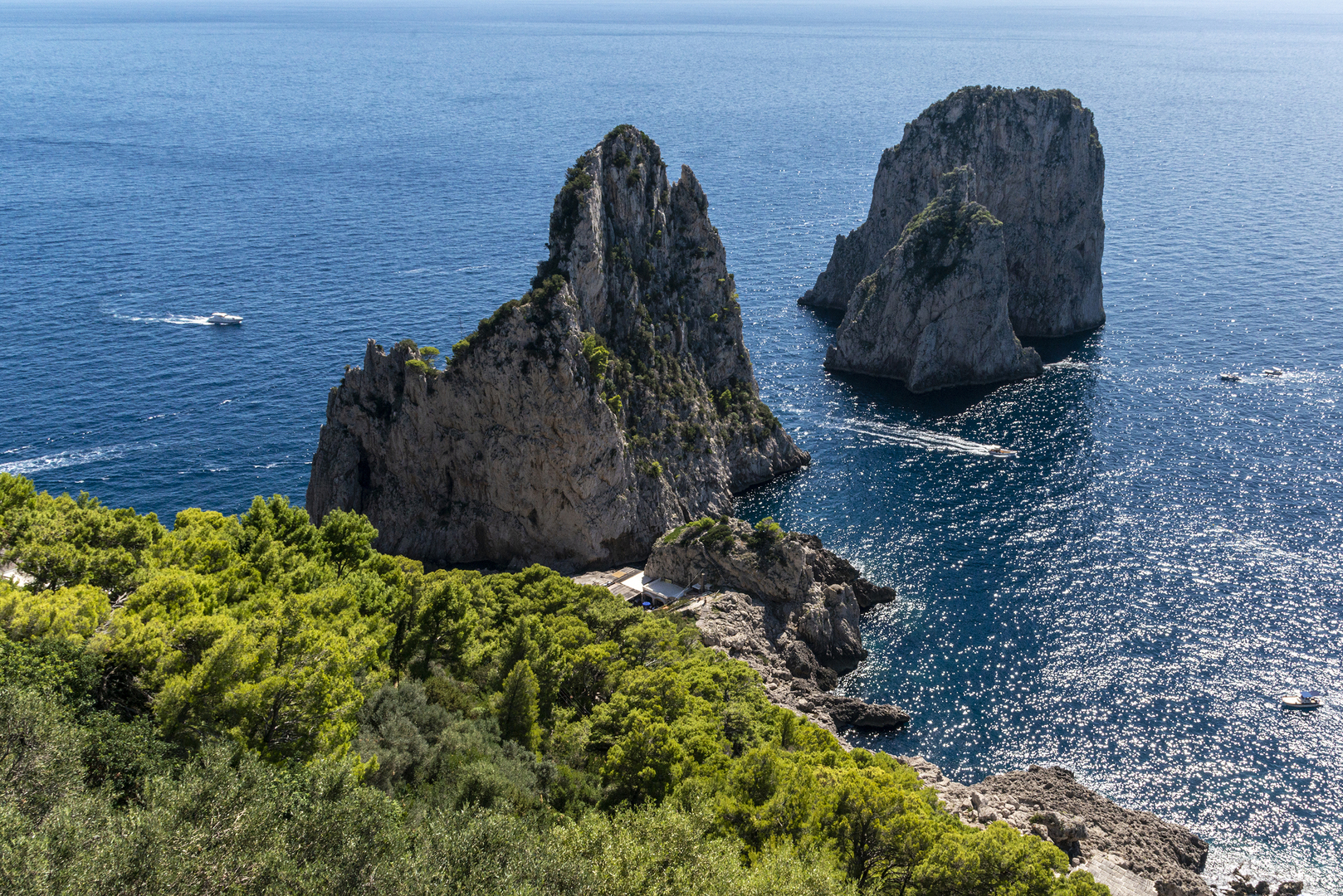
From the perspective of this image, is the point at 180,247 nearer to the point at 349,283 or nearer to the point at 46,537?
the point at 349,283

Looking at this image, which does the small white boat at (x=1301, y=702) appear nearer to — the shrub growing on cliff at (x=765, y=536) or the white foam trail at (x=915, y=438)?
the shrub growing on cliff at (x=765, y=536)

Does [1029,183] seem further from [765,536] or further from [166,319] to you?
[166,319]

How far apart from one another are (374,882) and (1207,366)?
133 metres

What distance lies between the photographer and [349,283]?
6211 inches

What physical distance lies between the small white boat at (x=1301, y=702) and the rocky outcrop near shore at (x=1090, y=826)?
1680cm

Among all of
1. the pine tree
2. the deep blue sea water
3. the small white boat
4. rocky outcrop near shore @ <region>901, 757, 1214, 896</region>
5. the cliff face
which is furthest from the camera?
the cliff face

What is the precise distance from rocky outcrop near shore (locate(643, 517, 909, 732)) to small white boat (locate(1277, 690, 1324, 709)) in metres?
27.0

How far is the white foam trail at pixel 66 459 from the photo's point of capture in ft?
333

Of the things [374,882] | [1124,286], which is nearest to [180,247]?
[1124,286]

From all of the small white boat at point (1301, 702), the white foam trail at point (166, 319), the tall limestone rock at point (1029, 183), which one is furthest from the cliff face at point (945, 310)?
the white foam trail at point (166, 319)

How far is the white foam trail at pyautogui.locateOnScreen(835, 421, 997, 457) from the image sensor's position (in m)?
118

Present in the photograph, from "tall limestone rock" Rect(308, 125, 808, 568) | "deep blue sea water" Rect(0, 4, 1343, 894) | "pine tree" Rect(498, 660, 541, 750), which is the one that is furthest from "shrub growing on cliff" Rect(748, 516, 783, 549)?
"pine tree" Rect(498, 660, 541, 750)

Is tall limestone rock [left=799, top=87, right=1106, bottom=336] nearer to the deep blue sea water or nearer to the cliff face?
the deep blue sea water

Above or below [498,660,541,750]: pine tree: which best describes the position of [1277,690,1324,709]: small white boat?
below
